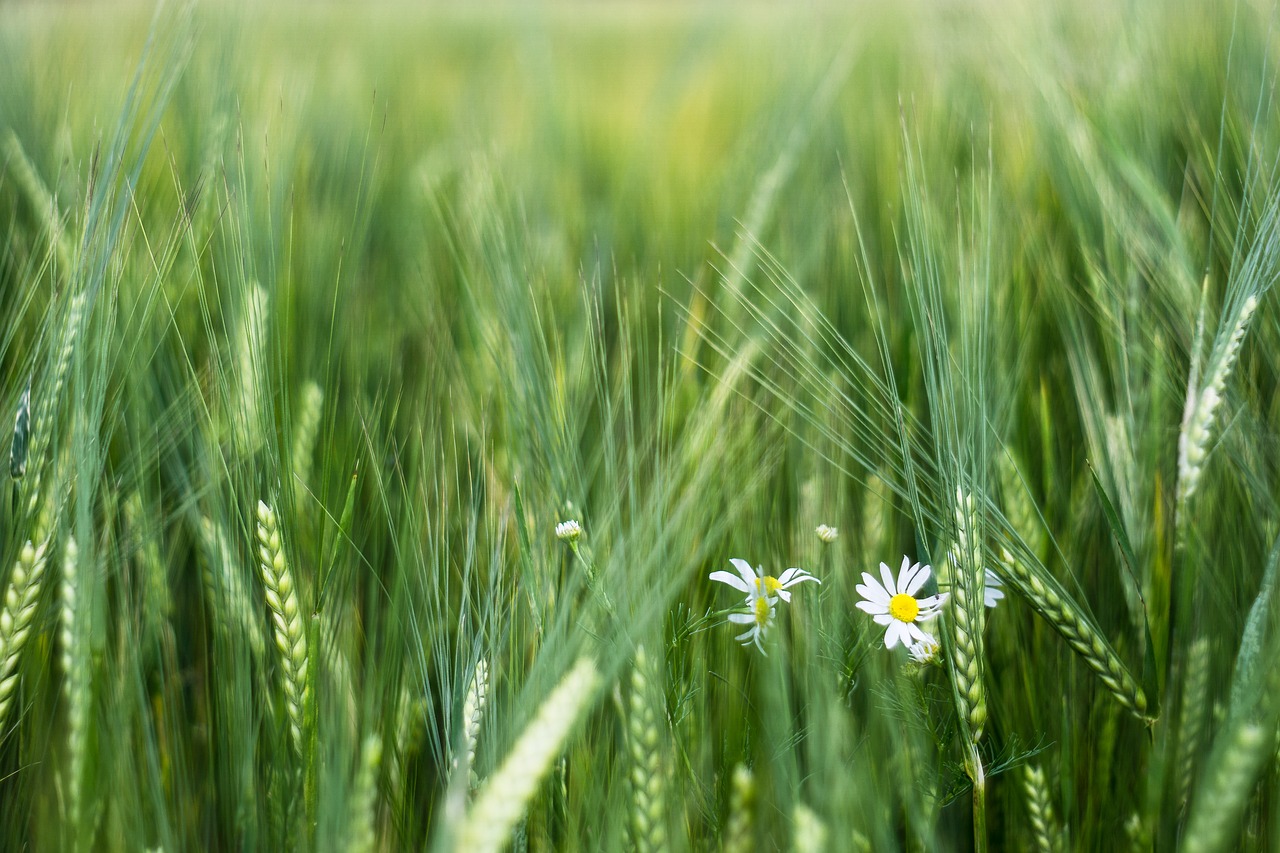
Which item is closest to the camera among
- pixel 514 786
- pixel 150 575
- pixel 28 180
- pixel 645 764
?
pixel 514 786

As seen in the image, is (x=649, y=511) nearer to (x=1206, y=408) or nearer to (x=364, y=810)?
(x=364, y=810)

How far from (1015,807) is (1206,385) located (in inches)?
10.5

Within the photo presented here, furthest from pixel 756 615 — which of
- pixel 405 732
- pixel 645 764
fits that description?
pixel 405 732

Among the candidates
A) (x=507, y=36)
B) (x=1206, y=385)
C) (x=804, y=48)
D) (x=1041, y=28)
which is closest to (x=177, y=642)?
(x=1206, y=385)

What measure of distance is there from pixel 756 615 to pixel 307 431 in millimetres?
348

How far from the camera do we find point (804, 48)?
1.12 meters

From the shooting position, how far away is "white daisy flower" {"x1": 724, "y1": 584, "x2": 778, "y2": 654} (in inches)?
16.6

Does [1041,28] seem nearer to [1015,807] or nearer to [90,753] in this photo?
[1015,807]

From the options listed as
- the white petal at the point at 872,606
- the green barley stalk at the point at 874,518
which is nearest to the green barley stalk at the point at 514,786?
the white petal at the point at 872,606

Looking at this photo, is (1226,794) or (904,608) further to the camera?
(904,608)

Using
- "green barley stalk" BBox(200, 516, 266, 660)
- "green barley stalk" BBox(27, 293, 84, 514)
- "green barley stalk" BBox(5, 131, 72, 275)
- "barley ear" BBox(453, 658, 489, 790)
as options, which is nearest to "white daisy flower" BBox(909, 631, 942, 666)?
"barley ear" BBox(453, 658, 489, 790)

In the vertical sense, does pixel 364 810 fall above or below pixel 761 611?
below

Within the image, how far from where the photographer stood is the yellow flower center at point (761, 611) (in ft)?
1.43

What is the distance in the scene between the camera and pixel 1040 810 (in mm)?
413
